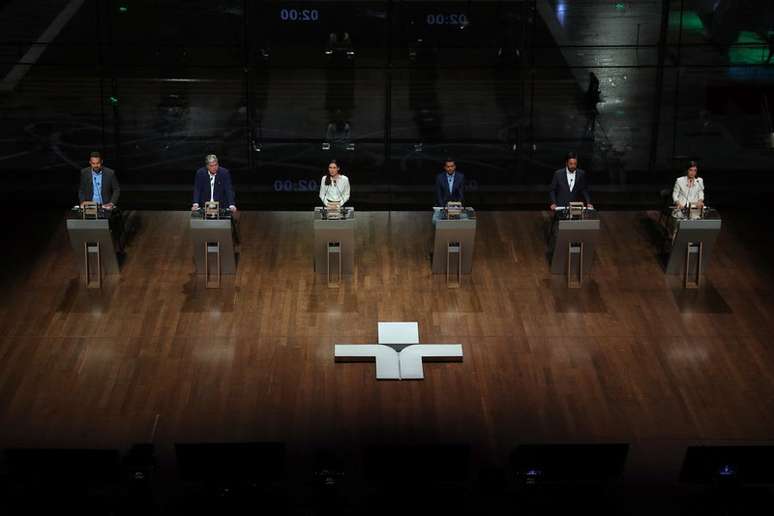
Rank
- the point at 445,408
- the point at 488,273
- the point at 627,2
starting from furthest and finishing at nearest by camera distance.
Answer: the point at 627,2, the point at 488,273, the point at 445,408

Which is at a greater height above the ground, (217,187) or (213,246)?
(217,187)

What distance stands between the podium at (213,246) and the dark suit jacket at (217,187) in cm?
25

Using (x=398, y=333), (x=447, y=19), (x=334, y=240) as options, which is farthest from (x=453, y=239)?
(x=447, y=19)

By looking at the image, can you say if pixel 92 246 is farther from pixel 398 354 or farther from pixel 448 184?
pixel 448 184

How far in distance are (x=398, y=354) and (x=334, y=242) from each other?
166 centimetres

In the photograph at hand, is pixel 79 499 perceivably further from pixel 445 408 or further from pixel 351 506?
pixel 445 408

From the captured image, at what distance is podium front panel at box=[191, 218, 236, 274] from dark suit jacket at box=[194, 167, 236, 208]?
319 mm

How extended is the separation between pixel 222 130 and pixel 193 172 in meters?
0.62

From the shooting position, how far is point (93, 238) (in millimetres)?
11719

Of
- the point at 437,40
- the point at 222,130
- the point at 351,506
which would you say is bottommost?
the point at 351,506

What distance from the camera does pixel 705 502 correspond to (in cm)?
861

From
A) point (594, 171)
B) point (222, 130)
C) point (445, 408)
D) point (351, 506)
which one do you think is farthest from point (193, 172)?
point (351, 506)

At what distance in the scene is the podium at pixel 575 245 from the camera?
1175 cm

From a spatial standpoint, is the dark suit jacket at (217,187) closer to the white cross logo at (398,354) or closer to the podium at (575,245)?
the white cross logo at (398,354)
